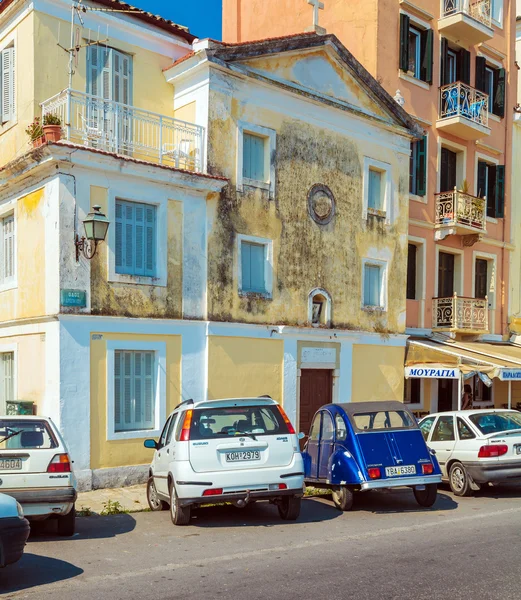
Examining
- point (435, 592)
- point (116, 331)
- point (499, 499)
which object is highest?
point (116, 331)

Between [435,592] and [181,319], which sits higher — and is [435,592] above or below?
below

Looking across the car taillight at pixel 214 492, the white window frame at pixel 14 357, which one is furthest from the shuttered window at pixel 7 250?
the car taillight at pixel 214 492

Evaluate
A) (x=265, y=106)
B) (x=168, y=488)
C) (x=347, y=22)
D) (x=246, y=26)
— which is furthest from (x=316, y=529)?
(x=246, y=26)

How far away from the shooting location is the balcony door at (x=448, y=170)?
24609 mm

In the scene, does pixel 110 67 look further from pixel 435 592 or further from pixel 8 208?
pixel 435 592

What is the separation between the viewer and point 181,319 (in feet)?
53.3

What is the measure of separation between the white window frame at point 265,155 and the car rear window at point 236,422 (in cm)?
746

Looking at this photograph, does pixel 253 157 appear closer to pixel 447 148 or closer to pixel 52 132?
pixel 52 132

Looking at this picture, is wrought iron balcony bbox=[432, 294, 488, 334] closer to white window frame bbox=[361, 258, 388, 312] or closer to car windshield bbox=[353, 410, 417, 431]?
white window frame bbox=[361, 258, 388, 312]

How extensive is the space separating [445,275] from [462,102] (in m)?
5.32

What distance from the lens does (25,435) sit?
1006 cm

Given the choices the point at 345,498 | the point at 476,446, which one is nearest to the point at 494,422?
the point at 476,446

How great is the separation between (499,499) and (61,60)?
12.0 meters

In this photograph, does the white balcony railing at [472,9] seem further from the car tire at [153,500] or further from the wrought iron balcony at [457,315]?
the car tire at [153,500]
